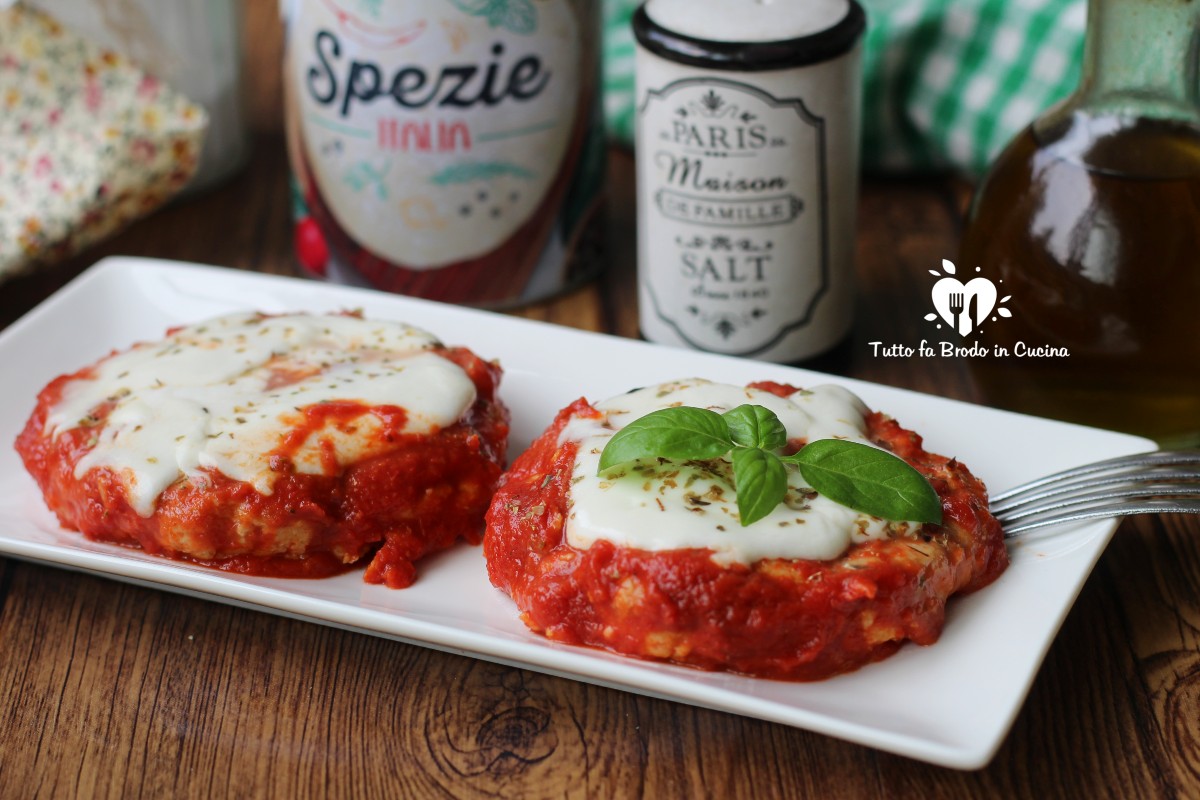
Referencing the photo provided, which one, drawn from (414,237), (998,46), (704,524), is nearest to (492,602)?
(704,524)

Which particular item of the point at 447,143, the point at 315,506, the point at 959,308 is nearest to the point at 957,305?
the point at 959,308

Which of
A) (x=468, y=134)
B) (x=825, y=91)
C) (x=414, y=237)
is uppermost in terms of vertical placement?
(x=825, y=91)

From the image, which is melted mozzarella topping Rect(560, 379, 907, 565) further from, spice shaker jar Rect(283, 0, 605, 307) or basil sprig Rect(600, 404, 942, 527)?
spice shaker jar Rect(283, 0, 605, 307)

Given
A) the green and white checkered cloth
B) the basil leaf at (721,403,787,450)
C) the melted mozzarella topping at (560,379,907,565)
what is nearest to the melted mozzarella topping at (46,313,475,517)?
the melted mozzarella topping at (560,379,907,565)

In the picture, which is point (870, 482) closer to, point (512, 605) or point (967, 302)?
point (512, 605)

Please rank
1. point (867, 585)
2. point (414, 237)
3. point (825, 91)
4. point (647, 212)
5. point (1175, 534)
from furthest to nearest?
point (414, 237), point (647, 212), point (825, 91), point (1175, 534), point (867, 585)

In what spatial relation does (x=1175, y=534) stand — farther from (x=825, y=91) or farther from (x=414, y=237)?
(x=414, y=237)
